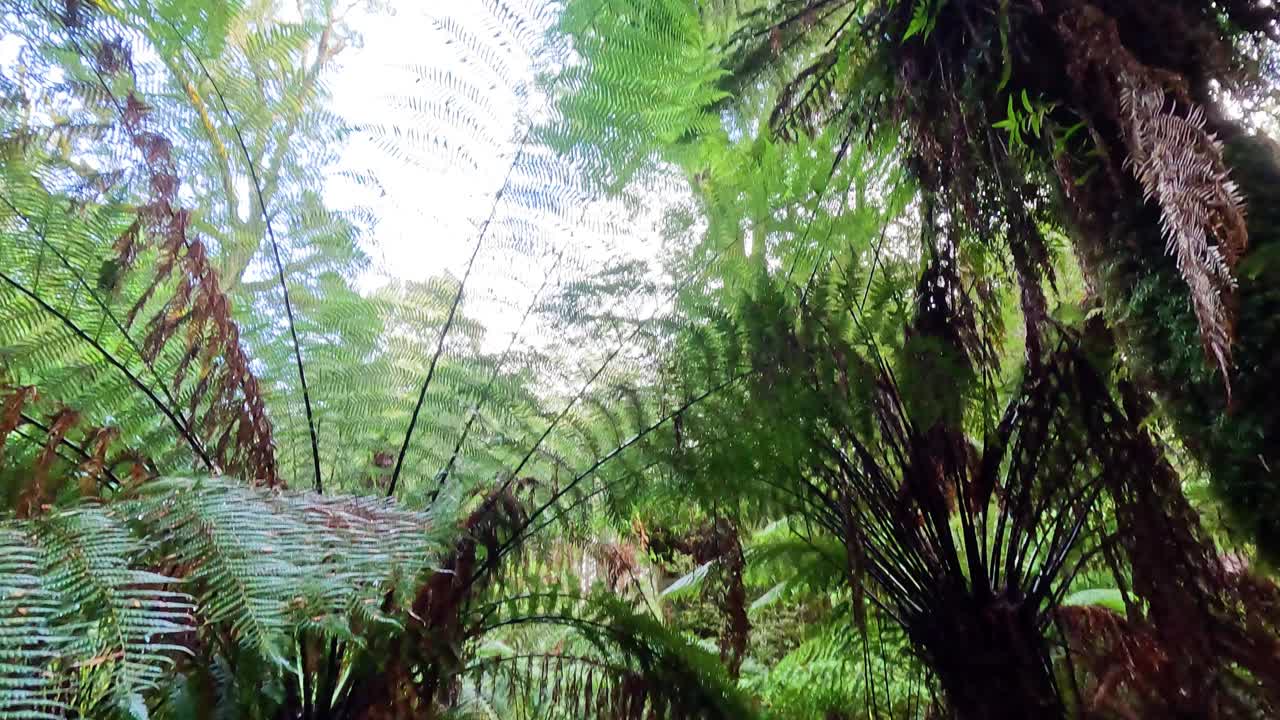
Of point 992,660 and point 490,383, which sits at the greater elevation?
point 490,383

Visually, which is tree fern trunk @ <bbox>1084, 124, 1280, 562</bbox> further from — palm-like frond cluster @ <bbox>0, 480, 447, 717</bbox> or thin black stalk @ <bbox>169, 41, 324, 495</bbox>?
thin black stalk @ <bbox>169, 41, 324, 495</bbox>

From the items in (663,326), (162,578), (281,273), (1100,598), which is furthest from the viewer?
(1100,598)

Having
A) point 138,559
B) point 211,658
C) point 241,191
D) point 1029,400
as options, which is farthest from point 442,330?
point 1029,400

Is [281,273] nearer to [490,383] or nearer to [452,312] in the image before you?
[452,312]

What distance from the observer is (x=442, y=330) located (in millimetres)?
1191

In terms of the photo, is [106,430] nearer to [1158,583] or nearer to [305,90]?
[305,90]

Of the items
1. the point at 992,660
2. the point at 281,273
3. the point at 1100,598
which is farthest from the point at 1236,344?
the point at 281,273

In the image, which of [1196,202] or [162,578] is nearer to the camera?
[162,578]

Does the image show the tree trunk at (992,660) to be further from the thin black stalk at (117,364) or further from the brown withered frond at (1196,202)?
the thin black stalk at (117,364)

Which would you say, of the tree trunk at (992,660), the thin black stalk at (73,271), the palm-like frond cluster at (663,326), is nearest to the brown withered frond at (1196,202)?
the palm-like frond cluster at (663,326)

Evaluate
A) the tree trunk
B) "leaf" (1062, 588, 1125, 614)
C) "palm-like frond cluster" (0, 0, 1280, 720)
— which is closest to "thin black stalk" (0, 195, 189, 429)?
"palm-like frond cluster" (0, 0, 1280, 720)

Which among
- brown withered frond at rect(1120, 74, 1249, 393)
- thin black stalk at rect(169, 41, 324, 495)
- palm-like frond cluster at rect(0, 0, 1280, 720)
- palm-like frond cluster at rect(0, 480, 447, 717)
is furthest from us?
thin black stalk at rect(169, 41, 324, 495)

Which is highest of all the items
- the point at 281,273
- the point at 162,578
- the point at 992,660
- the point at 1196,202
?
the point at 281,273

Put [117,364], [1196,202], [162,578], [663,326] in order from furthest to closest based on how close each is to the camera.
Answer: [663,326] < [117,364] < [1196,202] < [162,578]
